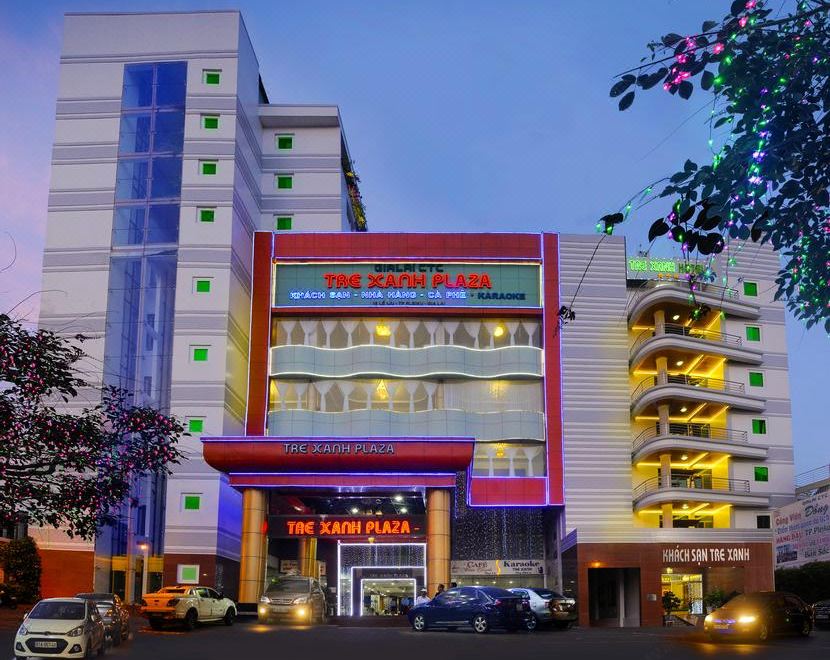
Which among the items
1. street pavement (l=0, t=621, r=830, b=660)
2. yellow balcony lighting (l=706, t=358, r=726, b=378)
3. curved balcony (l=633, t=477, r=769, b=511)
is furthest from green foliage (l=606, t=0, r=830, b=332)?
yellow balcony lighting (l=706, t=358, r=726, b=378)

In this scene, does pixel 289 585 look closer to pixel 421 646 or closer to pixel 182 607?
pixel 182 607

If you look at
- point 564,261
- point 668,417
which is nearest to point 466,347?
point 564,261

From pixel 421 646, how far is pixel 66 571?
117ft

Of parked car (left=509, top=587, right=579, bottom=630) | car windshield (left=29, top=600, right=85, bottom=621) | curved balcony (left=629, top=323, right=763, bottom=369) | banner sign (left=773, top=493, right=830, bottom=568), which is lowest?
parked car (left=509, top=587, right=579, bottom=630)

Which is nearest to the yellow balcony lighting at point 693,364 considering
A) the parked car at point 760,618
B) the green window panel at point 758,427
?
the green window panel at point 758,427

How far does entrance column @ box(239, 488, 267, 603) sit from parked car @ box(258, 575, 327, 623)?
12221 millimetres

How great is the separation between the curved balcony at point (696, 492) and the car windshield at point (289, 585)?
2746cm

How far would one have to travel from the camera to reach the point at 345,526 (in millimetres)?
51562

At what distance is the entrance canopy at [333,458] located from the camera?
51094mm

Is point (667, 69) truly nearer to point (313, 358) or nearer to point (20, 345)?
point (20, 345)

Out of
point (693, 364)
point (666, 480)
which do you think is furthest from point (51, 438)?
point (693, 364)

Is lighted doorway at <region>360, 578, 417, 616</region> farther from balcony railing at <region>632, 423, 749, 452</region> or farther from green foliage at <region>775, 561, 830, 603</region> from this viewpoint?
green foliage at <region>775, 561, 830, 603</region>

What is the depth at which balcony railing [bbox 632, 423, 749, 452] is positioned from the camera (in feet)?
207

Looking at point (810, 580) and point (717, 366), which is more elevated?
point (717, 366)
